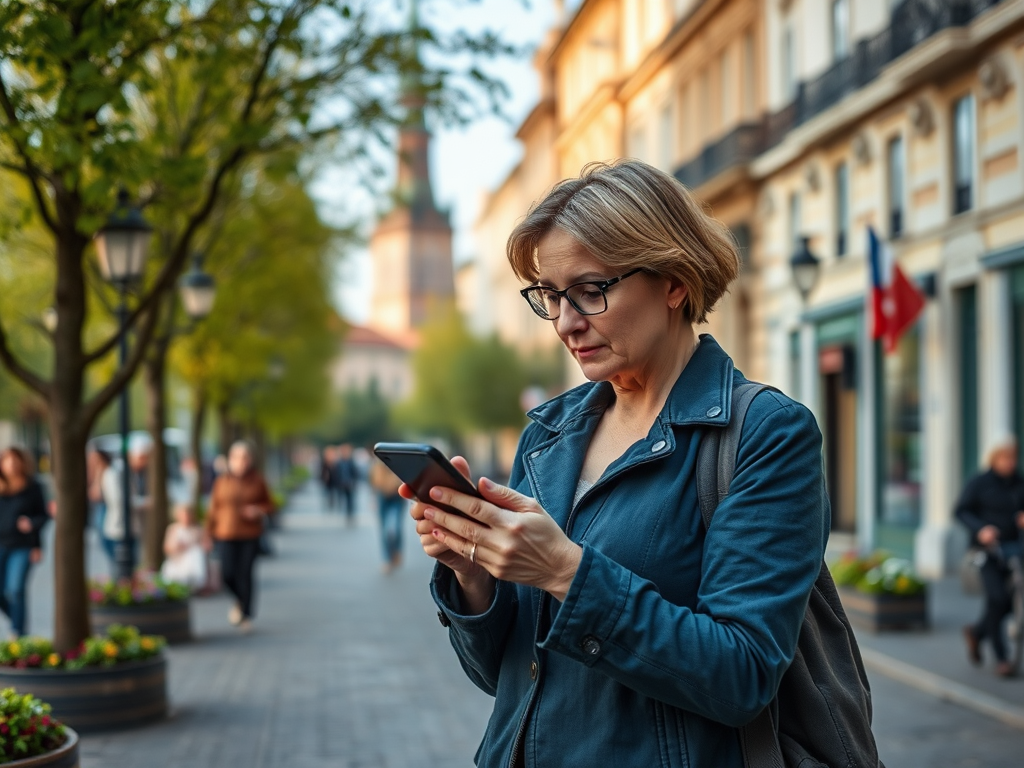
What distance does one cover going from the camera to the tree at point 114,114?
7.37 m

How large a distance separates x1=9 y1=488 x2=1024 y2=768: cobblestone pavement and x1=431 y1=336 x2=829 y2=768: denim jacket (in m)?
5.69

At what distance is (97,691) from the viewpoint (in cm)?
885

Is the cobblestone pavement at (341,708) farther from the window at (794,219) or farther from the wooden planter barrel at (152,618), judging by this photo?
the window at (794,219)

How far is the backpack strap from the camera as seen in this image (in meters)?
2.29

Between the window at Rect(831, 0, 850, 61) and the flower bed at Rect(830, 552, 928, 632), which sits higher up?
the window at Rect(831, 0, 850, 61)

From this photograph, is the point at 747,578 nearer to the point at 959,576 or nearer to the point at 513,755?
the point at 513,755

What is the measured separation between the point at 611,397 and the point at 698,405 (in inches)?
13.2

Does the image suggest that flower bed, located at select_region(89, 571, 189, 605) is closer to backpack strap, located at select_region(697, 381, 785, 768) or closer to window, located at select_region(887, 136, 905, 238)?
backpack strap, located at select_region(697, 381, 785, 768)

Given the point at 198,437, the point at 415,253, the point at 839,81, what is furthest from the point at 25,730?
the point at 415,253

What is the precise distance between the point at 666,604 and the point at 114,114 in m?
8.31

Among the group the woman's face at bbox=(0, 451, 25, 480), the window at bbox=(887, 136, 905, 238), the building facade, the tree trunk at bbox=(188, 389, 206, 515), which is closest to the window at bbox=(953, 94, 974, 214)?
the building facade

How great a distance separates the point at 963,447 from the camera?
790 inches

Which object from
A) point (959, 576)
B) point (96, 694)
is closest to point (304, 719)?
point (96, 694)

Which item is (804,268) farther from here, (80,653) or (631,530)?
(631,530)
